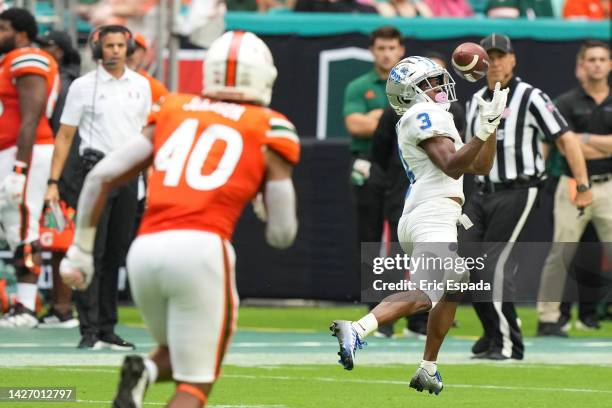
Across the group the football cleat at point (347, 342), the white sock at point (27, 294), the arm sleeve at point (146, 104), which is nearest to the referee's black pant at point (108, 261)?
the arm sleeve at point (146, 104)

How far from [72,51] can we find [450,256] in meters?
5.39

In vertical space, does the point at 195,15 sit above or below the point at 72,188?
above

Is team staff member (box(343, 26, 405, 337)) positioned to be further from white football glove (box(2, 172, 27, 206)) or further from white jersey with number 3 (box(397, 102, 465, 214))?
white jersey with number 3 (box(397, 102, 465, 214))

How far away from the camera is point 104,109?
1110 cm

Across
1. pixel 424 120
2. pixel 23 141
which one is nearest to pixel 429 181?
pixel 424 120

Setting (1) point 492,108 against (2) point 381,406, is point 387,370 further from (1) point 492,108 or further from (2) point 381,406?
(1) point 492,108

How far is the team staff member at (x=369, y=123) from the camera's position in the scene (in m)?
12.9

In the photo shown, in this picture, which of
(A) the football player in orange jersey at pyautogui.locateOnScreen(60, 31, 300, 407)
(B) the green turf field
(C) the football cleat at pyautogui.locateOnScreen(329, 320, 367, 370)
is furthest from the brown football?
(A) the football player in orange jersey at pyautogui.locateOnScreen(60, 31, 300, 407)

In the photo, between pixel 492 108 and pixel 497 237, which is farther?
pixel 497 237

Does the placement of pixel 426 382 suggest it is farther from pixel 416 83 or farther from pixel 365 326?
pixel 416 83

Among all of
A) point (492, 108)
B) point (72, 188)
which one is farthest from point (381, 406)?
point (72, 188)

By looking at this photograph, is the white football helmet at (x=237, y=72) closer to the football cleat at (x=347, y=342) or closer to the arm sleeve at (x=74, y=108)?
the football cleat at (x=347, y=342)

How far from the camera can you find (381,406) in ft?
27.2

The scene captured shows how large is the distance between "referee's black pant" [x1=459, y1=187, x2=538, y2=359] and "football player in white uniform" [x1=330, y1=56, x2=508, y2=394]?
1.67 m
